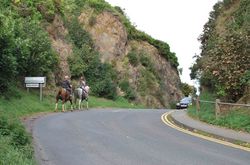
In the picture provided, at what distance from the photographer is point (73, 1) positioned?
60344 mm

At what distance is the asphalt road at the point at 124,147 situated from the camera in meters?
12.9

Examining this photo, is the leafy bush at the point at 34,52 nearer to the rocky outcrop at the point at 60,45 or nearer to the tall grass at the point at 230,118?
the rocky outcrop at the point at 60,45

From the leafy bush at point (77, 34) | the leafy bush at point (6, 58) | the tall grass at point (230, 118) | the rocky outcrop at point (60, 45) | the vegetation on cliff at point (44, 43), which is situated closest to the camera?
the tall grass at point (230, 118)

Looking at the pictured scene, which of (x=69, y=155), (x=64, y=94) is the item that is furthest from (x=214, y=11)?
(x=69, y=155)

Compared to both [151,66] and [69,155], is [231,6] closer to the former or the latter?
[151,66]

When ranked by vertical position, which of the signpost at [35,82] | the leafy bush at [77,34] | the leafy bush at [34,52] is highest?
the leafy bush at [77,34]

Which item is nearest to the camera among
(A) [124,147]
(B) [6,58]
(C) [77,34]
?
(A) [124,147]

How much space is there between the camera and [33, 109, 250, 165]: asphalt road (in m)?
12.9

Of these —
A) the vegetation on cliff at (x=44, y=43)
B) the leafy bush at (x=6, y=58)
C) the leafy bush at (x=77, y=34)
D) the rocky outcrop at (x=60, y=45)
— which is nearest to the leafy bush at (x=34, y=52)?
the vegetation on cliff at (x=44, y=43)

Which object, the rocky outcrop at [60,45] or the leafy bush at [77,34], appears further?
the leafy bush at [77,34]

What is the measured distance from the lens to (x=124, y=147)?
1507cm

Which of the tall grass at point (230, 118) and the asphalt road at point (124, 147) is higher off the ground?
the tall grass at point (230, 118)

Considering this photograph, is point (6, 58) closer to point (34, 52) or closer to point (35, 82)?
point (35, 82)

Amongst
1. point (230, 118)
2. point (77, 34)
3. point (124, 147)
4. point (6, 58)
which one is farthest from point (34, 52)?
point (124, 147)
